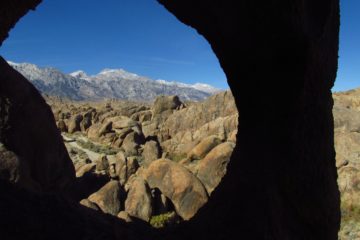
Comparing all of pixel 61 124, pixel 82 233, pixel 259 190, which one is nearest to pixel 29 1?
pixel 82 233

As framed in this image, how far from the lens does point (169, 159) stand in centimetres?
3475

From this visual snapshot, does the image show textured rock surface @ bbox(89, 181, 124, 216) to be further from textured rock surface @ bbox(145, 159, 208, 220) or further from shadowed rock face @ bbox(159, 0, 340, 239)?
shadowed rock face @ bbox(159, 0, 340, 239)

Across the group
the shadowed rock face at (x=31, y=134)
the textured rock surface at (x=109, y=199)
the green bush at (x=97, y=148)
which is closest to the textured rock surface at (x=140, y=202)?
the textured rock surface at (x=109, y=199)

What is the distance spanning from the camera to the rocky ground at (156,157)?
871 inches

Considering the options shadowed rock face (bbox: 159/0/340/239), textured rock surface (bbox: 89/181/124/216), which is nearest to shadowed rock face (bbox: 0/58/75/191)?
textured rock surface (bbox: 89/181/124/216)

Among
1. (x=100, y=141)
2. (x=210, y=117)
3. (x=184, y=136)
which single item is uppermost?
(x=210, y=117)

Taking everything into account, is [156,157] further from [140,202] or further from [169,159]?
[140,202]

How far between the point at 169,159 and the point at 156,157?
10.4 meters

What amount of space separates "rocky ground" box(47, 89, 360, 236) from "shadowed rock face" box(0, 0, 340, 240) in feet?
34.8

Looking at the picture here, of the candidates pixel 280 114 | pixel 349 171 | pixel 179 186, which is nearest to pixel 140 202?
pixel 179 186

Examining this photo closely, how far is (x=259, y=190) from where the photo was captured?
31.4 feet

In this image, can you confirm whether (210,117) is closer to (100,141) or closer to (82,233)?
(100,141)

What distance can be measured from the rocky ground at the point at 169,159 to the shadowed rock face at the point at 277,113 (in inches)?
418

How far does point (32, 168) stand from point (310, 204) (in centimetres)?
1337
